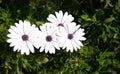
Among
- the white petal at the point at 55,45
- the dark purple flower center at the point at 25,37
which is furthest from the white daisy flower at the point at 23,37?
the white petal at the point at 55,45

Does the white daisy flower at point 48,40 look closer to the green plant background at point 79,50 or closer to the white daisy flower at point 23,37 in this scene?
the white daisy flower at point 23,37

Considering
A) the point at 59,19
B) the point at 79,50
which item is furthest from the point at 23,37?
the point at 79,50

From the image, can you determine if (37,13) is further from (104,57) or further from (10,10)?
(104,57)

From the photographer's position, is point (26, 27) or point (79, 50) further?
point (79, 50)

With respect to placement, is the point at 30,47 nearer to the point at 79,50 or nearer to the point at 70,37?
the point at 70,37

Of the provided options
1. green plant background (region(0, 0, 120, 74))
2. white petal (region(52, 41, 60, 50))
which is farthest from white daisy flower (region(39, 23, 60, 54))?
green plant background (region(0, 0, 120, 74))

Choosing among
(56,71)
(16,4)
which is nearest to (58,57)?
(56,71)

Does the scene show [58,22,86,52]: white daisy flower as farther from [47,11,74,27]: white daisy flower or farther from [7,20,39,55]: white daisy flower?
[7,20,39,55]: white daisy flower
